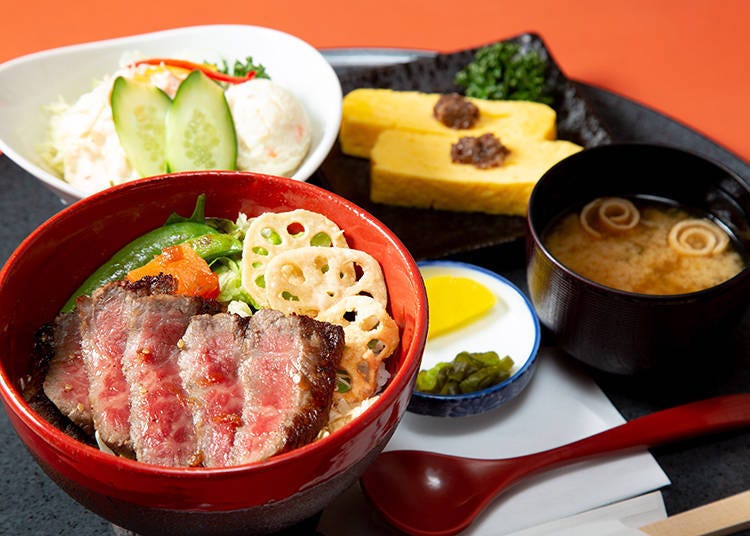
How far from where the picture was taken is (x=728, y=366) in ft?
7.27

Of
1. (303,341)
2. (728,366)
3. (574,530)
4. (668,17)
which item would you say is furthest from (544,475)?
(668,17)

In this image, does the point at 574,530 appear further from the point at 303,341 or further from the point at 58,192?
the point at 58,192

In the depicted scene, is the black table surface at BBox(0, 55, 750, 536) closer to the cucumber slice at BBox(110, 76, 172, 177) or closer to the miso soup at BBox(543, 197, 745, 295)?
the miso soup at BBox(543, 197, 745, 295)

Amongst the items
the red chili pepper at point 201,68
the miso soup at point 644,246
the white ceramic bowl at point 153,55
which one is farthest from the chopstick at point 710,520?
the red chili pepper at point 201,68

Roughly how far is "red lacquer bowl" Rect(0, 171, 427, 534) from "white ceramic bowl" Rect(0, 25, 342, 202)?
0.63 metres

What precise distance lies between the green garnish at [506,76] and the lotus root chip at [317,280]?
1.42 metres

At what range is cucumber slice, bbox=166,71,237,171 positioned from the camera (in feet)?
7.72

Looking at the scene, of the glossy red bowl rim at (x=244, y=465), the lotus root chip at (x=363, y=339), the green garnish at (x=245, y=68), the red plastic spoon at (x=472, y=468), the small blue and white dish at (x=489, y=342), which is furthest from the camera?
the green garnish at (x=245, y=68)

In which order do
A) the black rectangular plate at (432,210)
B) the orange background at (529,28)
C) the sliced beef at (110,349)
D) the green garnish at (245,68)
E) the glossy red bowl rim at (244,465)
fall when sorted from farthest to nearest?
the orange background at (529,28), the green garnish at (245,68), the black rectangular plate at (432,210), the sliced beef at (110,349), the glossy red bowl rim at (244,465)

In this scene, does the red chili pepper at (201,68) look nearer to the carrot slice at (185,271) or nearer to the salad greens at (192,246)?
the salad greens at (192,246)

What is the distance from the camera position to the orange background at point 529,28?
3336 mm

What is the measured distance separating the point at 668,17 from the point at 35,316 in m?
2.87

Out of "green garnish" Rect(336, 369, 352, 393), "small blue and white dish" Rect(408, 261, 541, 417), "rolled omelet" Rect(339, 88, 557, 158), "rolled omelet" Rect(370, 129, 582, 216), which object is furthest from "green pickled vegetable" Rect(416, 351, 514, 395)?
"rolled omelet" Rect(339, 88, 557, 158)

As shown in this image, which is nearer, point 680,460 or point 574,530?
point 574,530
